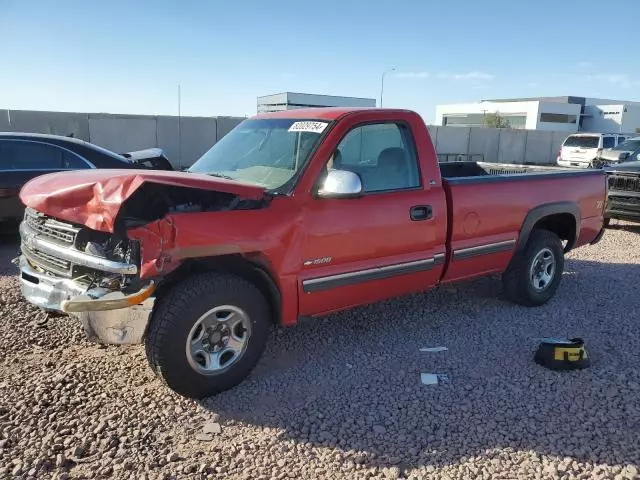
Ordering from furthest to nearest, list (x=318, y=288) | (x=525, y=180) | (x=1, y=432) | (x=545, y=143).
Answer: (x=545, y=143) → (x=525, y=180) → (x=318, y=288) → (x=1, y=432)

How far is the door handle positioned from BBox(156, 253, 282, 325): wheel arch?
133 centimetres

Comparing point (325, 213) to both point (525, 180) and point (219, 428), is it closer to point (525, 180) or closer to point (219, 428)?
point (219, 428)

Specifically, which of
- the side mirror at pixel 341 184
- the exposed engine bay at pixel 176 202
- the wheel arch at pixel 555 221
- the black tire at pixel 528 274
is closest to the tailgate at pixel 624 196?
the wheel arch at pixel 555 221

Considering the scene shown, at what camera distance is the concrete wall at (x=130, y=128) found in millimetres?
17312

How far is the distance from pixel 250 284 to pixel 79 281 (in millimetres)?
1062

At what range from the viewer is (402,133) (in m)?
4.55

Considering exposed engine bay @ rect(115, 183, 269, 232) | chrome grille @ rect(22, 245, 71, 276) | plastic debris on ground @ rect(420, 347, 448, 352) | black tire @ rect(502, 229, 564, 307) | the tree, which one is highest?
the tree

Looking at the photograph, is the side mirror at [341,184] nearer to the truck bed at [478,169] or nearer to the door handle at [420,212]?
the door handle at [420,212]

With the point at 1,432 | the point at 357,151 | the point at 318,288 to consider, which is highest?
the point at 357,151

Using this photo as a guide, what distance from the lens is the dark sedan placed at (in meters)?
9.52

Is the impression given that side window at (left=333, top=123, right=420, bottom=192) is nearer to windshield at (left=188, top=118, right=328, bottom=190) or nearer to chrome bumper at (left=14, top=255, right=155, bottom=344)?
windshield at (left=188, top=118, right=328, bottom=190)

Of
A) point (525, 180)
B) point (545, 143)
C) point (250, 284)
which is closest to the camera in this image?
point (250, 284)

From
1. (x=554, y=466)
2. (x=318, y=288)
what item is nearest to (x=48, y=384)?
(x=318, y=288)

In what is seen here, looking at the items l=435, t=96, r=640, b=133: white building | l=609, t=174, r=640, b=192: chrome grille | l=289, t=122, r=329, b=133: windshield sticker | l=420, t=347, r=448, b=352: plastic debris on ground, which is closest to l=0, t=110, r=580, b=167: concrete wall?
l=609, t=174, r=640, b=192: chrome grille
